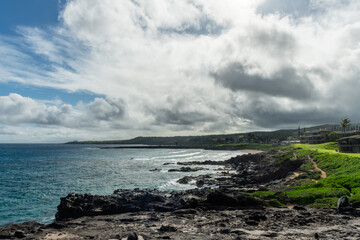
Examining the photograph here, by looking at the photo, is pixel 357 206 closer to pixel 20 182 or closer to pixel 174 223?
pixel 174 223

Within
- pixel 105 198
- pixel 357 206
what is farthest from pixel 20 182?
pixel 357 206

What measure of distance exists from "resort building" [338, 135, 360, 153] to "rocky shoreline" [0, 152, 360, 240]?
52816mm

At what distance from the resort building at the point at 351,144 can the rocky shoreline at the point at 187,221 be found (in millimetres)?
52816

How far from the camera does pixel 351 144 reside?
70.2 m

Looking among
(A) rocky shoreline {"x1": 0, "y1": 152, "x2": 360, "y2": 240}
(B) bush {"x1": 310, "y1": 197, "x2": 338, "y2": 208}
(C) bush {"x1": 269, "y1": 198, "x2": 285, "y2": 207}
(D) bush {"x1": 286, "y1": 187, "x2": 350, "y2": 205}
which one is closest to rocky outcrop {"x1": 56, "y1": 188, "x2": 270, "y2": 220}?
(A) rocky shoreline {"x1": 0, "y1": 152, "x2": 360, "y2": 240}

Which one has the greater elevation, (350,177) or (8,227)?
(350,177)

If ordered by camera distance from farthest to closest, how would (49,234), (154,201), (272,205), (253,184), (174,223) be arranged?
(253,184) < (154,201) < (272,205) < (174,223) < (49,234)

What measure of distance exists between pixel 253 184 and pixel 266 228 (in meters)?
34.0

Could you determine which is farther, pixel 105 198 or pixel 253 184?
pixel 253 184

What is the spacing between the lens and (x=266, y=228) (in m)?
19.8

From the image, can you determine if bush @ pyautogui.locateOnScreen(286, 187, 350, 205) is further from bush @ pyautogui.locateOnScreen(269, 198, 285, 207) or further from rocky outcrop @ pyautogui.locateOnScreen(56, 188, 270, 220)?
rocky outcrop @ pyautogui.locateOnScreen(56, 188, 270, 220)

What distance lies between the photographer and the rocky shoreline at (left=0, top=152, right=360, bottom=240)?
18.8 m

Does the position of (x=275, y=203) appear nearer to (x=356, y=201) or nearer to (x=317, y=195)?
(x=317, y=195)

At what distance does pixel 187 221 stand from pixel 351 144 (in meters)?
66.9
